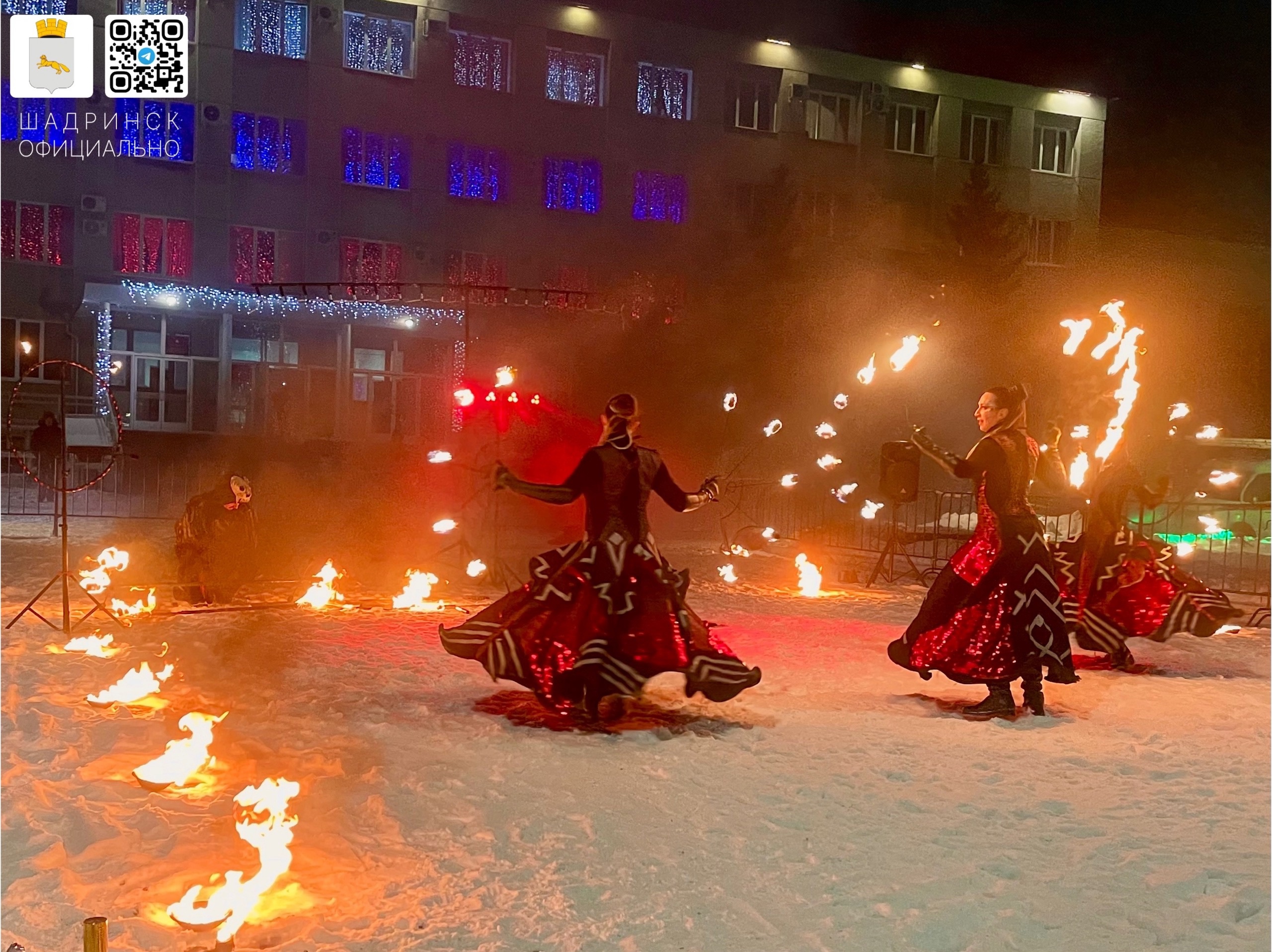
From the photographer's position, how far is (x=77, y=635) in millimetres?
8547

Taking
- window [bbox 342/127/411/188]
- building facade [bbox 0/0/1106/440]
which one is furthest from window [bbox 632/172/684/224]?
window [bbox 342/127/411/188]

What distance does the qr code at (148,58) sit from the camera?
20000 mm

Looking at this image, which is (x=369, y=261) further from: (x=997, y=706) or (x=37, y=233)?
(x=997, y=706)

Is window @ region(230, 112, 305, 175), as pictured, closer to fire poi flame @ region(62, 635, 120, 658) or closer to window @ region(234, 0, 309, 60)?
window @ region(234, 0, 309, 60)

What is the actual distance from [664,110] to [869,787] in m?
26.2

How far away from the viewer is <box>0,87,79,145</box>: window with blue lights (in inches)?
938

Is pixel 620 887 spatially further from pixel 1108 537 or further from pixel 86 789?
pixel 1108 537

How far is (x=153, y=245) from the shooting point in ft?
83.1

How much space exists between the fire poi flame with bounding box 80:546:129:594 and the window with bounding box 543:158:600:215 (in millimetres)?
17884

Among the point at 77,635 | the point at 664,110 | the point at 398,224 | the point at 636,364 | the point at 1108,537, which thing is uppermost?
the point at 664,110

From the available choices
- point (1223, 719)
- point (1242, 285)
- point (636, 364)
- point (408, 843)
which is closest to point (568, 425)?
point (636, 364)

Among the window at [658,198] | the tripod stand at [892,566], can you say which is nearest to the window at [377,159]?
the window at [658,198]

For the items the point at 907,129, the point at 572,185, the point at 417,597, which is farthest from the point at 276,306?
the point at 907,129

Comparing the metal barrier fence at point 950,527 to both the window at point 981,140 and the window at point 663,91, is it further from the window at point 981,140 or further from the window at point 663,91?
the window at point 981,140
